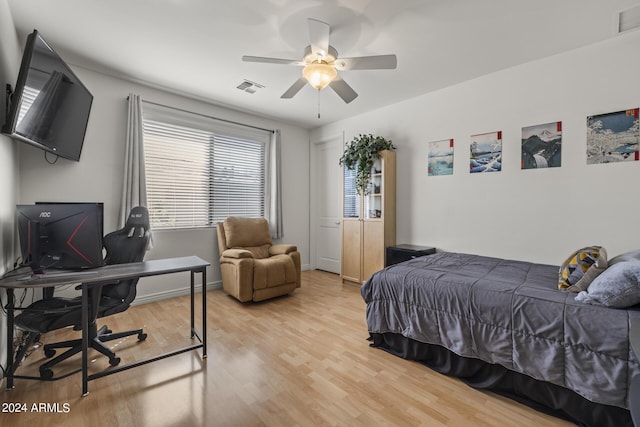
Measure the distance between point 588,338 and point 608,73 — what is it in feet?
8.32

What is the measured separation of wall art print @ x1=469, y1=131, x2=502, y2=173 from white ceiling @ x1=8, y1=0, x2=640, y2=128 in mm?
743

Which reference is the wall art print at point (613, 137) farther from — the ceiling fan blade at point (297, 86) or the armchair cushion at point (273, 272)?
the armchair cushion at point (273, 272)

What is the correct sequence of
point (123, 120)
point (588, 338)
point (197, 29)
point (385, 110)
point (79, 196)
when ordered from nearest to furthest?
point (588, 338) < point (197, 29) < point (79, 196) < point (123, 120) < point (385, 110)

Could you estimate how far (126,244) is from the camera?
97.0 inches

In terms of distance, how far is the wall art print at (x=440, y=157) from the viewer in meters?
3.66

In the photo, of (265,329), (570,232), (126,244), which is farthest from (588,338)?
(126,244)

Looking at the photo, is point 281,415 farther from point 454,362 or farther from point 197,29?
point 197,29

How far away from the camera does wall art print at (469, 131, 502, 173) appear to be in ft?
10.6

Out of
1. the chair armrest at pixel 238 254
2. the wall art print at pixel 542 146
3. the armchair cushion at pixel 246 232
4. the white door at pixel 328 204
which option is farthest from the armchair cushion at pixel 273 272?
the wall art print at pixel 542 146

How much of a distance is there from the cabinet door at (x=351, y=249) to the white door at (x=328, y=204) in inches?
18.6

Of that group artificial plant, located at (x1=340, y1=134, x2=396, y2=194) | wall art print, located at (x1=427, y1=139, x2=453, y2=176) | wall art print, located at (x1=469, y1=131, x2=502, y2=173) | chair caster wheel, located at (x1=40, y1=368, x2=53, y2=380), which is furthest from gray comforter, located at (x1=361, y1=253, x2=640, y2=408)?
chair caster wheel, located at (x1=40, y1=368, x2=53, y2=380)

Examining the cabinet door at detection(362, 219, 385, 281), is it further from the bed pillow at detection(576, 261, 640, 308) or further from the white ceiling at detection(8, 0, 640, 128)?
the bed pillow at detection(576, 261, 640, 308)

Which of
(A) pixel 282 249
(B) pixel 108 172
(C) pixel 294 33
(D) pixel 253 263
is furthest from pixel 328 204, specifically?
(B) pixel 108 172

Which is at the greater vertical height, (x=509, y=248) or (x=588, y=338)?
(x=509, y=248)
